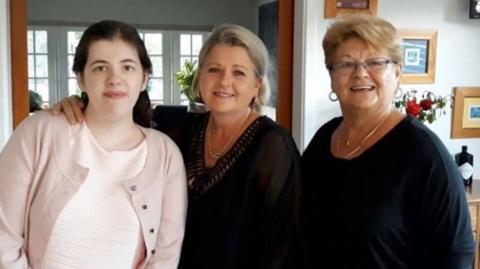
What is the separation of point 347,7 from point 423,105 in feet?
2.27

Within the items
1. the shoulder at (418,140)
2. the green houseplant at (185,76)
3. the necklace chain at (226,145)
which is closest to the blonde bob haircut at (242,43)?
the necklace chain at (226,145)

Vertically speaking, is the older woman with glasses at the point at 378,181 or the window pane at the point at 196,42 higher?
the window pane at the point at 196,42

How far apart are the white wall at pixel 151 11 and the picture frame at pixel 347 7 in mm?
4508

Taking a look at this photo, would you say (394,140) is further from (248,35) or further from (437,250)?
(248,35)

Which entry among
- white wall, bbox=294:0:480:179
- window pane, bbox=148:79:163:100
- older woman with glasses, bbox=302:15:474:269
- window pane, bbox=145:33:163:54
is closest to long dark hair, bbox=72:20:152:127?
older woman with glasses, bbox=302:15:474:269

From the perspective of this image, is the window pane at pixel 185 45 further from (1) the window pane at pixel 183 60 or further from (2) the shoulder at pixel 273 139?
(2) the shoulder at pixel 273 139

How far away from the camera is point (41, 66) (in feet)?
23.5

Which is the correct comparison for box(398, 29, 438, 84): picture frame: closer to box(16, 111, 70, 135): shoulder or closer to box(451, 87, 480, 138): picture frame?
box(451, 87, 480, 138): picture frame

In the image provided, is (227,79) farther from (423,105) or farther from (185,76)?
(185,76)

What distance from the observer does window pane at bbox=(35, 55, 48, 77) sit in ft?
23.4

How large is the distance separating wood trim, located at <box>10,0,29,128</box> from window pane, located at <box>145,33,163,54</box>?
15.8ft

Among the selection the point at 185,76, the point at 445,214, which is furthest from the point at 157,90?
the point at 445,214

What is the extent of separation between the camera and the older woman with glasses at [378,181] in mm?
1338

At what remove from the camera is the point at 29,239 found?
140 centimetres
